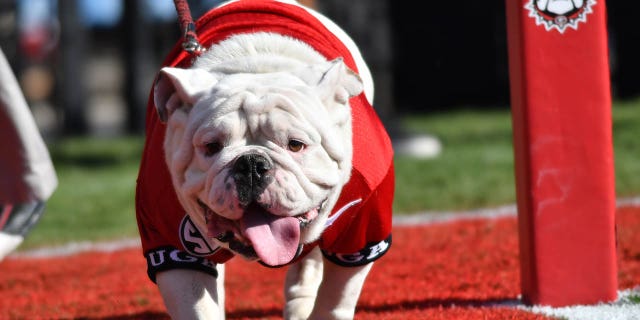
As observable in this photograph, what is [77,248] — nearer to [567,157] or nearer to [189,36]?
[189,36]

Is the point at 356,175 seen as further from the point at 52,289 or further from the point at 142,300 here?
the point at 52,289

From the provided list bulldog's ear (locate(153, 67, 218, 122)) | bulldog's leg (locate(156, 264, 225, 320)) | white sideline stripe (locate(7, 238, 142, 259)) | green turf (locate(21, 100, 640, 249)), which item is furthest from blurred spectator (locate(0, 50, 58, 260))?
green turf (locate(21, 100, 640, 249))

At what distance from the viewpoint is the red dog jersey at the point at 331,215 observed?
3.19 meters

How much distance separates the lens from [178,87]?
9.87 feet

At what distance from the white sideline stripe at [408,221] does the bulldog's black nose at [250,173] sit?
13.6 feet

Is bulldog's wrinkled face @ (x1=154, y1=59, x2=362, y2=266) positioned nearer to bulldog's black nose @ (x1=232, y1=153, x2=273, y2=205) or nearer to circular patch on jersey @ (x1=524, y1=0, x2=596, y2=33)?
bulldog's black nose @ (x1=232, y1=153, x2=273, y2=205)

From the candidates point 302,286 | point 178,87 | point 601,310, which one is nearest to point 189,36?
point 178,87

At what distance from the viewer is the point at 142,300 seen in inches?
185

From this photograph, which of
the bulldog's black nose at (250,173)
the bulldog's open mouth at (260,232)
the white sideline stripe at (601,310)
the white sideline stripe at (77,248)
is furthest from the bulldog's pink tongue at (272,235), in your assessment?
the white sideline stripe at (77,248)

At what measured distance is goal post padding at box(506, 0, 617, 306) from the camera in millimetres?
3834

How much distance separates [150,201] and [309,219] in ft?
1.84

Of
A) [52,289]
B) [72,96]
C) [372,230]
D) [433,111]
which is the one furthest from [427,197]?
[72,96]

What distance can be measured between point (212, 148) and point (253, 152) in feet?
0.51

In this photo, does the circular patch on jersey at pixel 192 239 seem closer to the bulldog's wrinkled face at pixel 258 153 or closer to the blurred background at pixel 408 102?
the bulldog's wrinkled face at pixel 258 153
